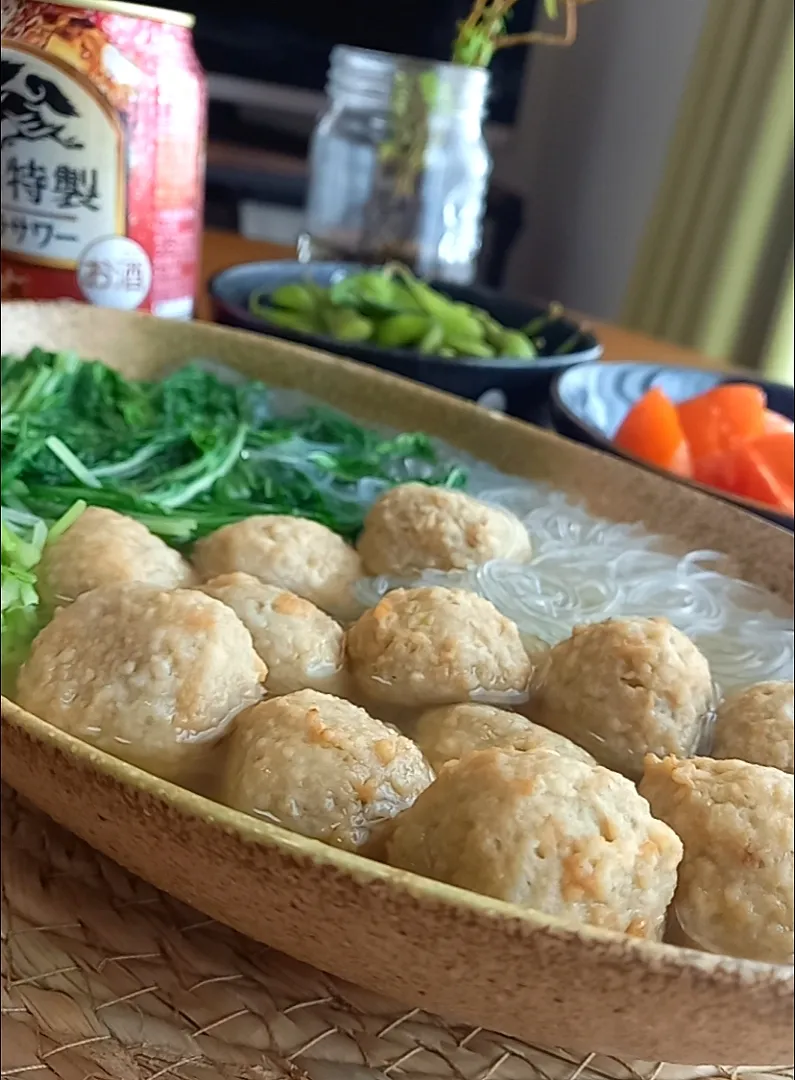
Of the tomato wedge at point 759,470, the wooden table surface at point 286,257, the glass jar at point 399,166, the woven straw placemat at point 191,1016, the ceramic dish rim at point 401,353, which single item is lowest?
the woven straw placemat at point 191,1016

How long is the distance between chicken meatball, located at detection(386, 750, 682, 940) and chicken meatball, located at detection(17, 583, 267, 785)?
168 millimetres

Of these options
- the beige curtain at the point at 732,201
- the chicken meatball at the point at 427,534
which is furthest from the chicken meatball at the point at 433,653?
the beige curtain at the point at 732,201

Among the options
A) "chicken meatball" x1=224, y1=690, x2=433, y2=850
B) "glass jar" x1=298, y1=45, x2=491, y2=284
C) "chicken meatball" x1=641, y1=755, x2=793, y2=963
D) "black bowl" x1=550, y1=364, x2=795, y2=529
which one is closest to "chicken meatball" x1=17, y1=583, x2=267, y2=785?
"chicken meatball" x1=224, y1=690, x2=433, y2=850

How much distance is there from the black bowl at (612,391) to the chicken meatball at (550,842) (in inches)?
26.2

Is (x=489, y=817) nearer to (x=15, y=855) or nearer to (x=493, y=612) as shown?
(x=493, y=612)

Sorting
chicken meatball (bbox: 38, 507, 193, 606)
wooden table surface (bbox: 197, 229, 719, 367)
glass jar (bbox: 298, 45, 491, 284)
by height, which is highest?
glass jar (bbox: 298, 45, 491, 284)

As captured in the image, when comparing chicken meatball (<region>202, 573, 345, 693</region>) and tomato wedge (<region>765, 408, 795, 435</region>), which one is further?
tomato wedge (<region>765, 408, 795, 435</region>)

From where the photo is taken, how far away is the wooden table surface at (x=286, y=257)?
1947 millimetres

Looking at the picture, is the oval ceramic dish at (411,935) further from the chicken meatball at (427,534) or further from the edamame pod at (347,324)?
the edamame pod at (347,324)

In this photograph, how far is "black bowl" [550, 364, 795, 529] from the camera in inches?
50.0

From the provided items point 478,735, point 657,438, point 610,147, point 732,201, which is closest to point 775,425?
point 657,438

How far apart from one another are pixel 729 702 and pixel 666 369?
888mm

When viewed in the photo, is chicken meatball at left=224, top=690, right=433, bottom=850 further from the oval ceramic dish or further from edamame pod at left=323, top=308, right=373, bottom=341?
edamame pod at left=323, top=308, right=373, bottom=341

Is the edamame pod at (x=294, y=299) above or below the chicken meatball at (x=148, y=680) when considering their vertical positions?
above
